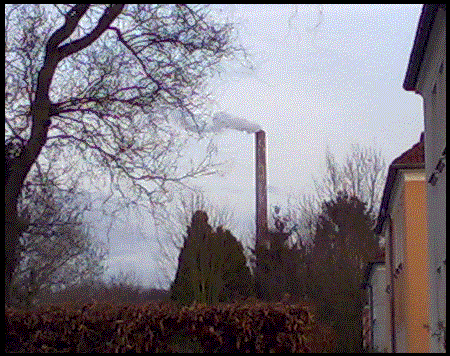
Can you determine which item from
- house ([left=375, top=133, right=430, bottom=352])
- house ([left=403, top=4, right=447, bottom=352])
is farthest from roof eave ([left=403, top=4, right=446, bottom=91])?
house ([left=375, top=133, right=430, bottom=352])

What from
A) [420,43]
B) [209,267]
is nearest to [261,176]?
[209,267]

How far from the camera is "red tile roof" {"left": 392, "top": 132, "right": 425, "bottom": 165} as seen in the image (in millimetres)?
24031

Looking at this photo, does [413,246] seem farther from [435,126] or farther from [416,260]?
[435,126]

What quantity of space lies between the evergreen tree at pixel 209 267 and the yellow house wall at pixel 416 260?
4.51 metres

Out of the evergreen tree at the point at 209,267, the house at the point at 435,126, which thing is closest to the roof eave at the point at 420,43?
the house at the point at 435,126

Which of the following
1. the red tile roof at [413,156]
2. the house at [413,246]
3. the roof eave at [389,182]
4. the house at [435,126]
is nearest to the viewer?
the house at [435,126]

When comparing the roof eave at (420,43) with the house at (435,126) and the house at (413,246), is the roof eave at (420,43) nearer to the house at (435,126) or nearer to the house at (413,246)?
the house at (435,126)

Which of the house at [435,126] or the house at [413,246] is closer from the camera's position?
the house at [435,126]

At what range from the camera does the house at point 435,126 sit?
13.8 m

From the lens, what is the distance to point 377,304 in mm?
38250

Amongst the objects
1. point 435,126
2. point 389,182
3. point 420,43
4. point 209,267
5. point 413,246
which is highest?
point 389,182

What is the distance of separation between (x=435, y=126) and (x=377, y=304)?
23481 mm

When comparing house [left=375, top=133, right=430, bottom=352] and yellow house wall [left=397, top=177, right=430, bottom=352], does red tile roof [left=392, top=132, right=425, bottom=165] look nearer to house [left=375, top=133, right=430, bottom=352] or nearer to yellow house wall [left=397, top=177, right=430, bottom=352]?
house [left=375, top=133, right=430, bottom=352]

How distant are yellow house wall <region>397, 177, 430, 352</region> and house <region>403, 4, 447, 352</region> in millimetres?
6315
